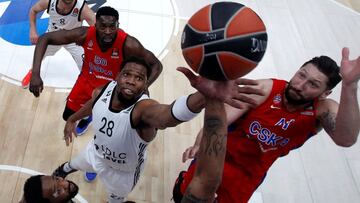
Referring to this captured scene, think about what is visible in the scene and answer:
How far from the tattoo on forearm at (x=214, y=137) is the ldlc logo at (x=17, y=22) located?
14.3ft

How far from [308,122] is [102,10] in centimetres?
219

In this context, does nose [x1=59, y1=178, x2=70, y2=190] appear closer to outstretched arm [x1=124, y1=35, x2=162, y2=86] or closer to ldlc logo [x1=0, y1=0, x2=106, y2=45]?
outstretched arm [x1=124, y1=35, x2=162, y2=86]

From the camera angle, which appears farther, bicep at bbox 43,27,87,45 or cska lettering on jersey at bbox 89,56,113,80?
cska lettering on jersey at bbox 89,56,113,80

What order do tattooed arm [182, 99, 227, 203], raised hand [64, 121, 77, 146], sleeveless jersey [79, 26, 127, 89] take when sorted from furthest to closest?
sleeveless jersey [79, 26, 127, 89], raised hand [64, 121, 77, 146], tattooed arm [182, 99, 227, 203]

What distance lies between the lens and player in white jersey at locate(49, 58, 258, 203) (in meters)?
2.83

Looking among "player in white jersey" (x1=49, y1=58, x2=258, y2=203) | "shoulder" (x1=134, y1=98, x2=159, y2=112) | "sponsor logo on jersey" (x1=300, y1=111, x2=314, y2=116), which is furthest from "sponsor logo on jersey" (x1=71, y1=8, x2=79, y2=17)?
"sponsor logo on jersey" (x1=300, y1=111, x2=314, y2=116)

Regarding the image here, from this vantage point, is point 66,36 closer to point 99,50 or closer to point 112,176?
point 99,50

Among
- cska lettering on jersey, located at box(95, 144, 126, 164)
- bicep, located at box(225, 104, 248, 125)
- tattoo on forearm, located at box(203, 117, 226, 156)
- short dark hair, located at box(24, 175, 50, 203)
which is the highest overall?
tattoo on forearm, located at box(203, 117, 226, 156)

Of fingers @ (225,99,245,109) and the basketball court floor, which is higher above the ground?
fingers @ (225,99,245,109)

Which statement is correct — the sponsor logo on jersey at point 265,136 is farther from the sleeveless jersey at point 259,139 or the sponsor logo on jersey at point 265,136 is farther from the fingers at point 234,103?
the fingers at point 234,103

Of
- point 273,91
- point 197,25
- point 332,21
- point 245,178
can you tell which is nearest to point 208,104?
point 197,25

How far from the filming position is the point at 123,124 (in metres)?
3.00

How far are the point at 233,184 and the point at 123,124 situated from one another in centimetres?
100

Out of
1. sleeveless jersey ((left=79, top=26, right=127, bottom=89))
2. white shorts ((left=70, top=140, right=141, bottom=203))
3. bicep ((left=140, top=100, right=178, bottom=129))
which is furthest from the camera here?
sleeveless jersey ((left=79, top=26, right=127, bottom=89))
